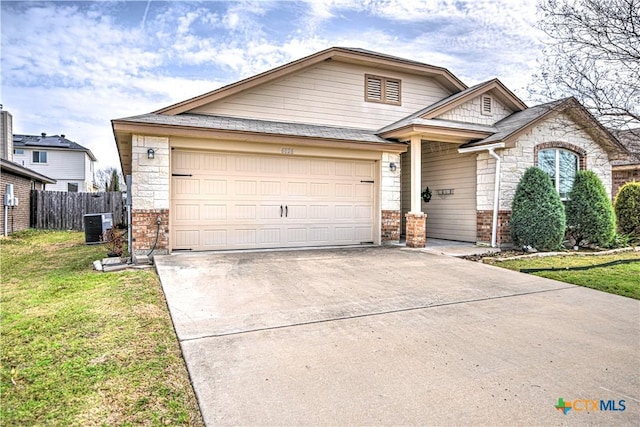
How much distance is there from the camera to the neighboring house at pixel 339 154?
8.37 m

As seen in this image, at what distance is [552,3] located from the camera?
681 centimetres

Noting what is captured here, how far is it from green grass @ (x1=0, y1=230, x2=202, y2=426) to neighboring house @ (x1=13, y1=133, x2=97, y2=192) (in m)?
27.6

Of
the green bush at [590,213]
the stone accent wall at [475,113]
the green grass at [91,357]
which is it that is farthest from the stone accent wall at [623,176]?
the green grass at [91,357]

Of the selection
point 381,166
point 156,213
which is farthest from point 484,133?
point 156,213

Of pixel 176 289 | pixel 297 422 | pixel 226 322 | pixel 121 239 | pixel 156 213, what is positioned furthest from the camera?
pixel 121 239

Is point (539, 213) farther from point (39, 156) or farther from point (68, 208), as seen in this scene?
point (39, 156)

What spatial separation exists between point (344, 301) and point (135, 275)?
3703 mm

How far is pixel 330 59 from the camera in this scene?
1079cm

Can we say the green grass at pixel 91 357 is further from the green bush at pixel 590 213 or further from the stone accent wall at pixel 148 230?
the green bush at pixel 590 213

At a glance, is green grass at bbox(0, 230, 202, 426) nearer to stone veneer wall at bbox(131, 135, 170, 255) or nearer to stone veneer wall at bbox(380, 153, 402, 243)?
stone veneer wall at bbox(131, 135, 170, 255)

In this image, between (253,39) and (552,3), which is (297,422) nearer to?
(552,3)

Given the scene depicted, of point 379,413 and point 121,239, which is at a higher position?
point 121,239

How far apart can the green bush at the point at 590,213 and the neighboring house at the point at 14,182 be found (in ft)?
57.4

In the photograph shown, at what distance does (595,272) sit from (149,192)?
29.2 ft
